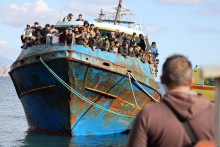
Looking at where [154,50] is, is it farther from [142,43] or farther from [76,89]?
[76,89]

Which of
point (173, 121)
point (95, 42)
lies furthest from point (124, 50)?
point (173, 121)

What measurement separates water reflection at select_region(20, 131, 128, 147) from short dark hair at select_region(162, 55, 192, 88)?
9.29 m

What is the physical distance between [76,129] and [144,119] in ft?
34.1

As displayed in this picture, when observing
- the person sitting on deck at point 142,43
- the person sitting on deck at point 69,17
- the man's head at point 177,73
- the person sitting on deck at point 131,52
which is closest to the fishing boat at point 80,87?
the person sitting on deck at point 131,52

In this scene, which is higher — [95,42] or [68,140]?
[95,42]

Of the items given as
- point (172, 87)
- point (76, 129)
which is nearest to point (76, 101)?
point (76, 129)

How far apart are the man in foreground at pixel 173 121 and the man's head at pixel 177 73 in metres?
0.08

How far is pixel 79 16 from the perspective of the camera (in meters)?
16.6

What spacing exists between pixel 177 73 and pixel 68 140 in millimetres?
10051

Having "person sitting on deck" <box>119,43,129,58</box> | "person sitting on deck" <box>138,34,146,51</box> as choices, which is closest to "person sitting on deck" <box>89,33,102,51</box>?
"person sitting on deck" <box>119,43,129,58</box>

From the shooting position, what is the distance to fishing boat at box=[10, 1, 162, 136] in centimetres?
1248

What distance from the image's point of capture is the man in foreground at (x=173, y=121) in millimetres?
2945

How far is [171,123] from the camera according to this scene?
2.96 m

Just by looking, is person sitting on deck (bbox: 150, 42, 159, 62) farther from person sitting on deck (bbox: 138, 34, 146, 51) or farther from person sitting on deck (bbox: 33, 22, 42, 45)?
person sitting on deck (bbox: 33, 22, 42, 45)
